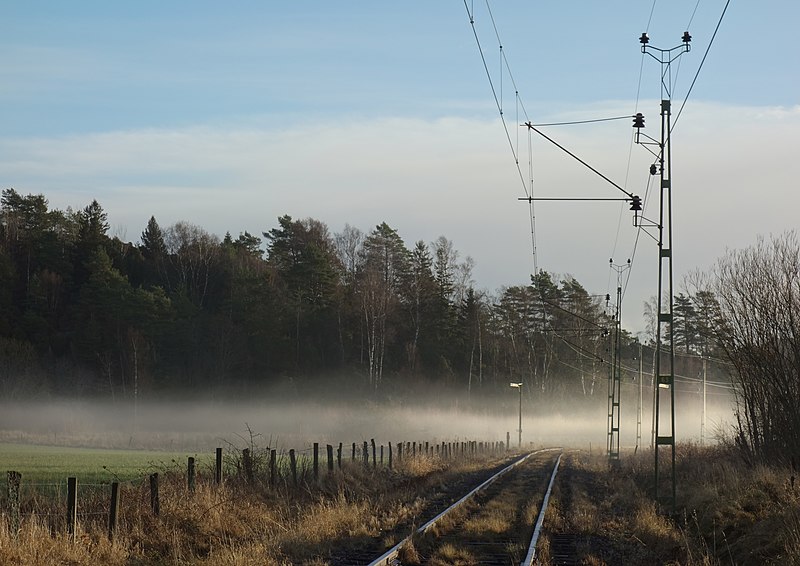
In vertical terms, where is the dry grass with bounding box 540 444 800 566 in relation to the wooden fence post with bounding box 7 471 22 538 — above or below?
below

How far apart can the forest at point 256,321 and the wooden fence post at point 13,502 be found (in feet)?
226

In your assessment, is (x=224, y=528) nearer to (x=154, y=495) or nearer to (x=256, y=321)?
(x=154, y=495)

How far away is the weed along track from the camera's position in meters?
13.5

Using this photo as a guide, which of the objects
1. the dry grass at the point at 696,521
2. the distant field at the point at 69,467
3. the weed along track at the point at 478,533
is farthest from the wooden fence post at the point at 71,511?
the distant field at the point at 69,467

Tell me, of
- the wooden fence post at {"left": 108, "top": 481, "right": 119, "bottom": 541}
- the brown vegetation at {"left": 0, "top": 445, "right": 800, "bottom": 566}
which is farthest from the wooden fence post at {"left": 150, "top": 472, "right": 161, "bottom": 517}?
the wooden fence post at {"left": 108, "top": 481, "right": 119, "bottom": 541}

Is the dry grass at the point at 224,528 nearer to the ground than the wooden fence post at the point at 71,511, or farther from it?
nearer to the ground

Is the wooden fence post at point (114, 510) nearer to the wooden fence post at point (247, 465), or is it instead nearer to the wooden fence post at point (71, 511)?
the wooden fence post at point (71, 511)

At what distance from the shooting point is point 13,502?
12625mm

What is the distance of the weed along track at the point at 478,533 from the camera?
44.3 feet

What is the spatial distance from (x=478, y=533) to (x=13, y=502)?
A: 24.8ft

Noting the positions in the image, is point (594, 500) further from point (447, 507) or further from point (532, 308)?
point (532, 308)

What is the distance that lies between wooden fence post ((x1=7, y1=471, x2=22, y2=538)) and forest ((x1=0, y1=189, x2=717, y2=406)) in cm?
6900

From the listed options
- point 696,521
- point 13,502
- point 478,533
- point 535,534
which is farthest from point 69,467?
point 696,521

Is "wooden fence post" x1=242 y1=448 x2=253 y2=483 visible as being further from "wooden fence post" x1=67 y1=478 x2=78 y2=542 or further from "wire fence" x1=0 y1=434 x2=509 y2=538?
"wooden fence post" x1=67 y1=478 x2=78 y2=542
